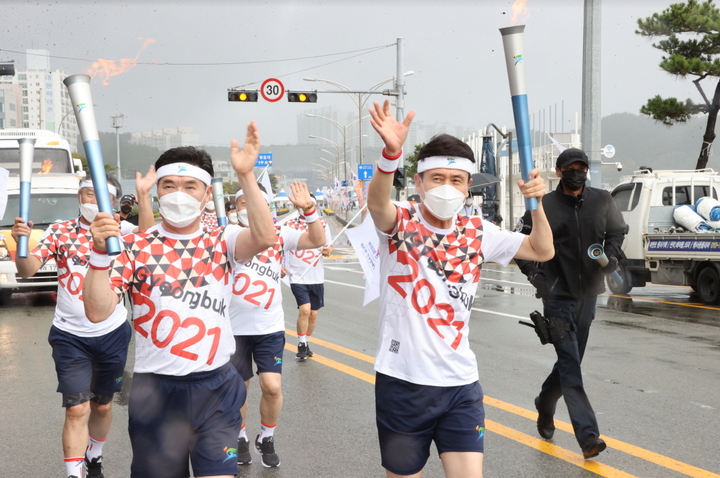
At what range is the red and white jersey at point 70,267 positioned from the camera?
466 centimetres

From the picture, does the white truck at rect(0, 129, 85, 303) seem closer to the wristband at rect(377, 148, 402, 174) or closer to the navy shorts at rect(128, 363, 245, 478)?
the navy shorts at rect(128, 363, 245, 478)

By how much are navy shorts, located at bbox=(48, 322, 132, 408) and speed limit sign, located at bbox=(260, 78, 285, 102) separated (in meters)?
19.3

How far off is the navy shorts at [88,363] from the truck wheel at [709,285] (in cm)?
1072

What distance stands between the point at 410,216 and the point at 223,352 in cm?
104

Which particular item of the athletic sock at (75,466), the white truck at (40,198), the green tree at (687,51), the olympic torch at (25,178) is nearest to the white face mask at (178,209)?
the olympic torch at (25,178)

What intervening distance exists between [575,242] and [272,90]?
63.8 feet

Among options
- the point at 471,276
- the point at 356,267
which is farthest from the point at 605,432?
the point at 356,267

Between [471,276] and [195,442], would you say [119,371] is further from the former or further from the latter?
[471,276]

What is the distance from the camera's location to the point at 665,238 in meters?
13.4

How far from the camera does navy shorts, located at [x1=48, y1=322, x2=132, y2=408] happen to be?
4.51m

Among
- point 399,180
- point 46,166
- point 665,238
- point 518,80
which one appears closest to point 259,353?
point 518,80

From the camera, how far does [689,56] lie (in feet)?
70.2

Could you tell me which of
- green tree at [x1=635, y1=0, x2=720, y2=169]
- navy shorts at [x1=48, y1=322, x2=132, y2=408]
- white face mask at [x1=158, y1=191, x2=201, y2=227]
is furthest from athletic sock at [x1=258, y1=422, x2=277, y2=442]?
green tree at [x1=635, y1=0, x2=720, y2=169]

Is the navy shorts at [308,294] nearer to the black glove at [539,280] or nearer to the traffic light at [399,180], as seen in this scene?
the black glove at [539,280]
